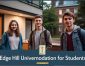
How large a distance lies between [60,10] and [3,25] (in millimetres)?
53513

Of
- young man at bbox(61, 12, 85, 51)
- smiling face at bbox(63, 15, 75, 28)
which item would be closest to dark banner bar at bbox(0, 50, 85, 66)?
young man at bbox(61, 12, 85, 51)

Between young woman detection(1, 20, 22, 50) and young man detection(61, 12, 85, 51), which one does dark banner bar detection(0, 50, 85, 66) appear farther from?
young woman detection(1, 20, 22, 50)

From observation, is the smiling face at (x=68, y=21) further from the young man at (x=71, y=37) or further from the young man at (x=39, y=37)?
the young man at (x=39, y=37)

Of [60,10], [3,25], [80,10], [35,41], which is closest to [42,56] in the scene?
[35,41]

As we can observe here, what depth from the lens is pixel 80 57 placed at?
185 inches

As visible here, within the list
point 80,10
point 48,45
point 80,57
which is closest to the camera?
point 80,57

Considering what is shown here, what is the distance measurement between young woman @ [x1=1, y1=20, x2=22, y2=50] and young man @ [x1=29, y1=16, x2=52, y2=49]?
25 cm

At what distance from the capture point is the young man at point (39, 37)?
5465mm

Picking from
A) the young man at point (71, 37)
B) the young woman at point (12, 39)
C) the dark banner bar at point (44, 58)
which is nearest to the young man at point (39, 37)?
the young woman at point (12, 39)

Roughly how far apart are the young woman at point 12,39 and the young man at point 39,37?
0.82 feet

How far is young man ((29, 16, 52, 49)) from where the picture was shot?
5465mm

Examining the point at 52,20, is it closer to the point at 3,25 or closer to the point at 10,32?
the point at 3,25

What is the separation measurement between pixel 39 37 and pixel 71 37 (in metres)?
0.85

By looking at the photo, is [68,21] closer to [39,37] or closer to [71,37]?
[71,37]
